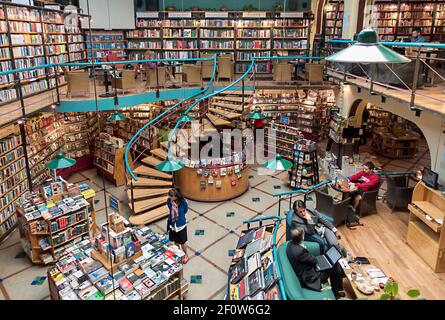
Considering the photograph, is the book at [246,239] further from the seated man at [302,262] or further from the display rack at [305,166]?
the display rack at [305,166]

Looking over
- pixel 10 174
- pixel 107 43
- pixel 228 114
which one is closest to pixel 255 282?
pixel 10 174

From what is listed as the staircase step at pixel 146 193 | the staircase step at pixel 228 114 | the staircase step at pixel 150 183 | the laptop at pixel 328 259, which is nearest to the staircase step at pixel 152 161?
the staircase step at pixel 150 183

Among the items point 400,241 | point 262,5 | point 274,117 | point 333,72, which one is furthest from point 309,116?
point 400,241

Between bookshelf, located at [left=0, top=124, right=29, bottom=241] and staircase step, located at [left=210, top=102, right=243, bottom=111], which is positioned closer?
bookshelf, located at [left=0, top=124, right=29, bottom=241]

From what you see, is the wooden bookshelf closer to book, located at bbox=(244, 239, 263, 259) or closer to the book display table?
book, located at bbox=(244, 239, 263, 259)

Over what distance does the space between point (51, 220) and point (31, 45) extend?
17.8ft

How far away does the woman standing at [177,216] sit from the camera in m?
5.59

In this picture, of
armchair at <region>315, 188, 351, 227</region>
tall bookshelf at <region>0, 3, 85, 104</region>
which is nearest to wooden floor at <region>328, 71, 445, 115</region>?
armchair at <region>315, 188, 351, 227</region>

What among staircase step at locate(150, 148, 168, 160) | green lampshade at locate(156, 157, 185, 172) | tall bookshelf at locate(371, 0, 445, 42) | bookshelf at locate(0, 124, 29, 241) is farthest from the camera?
tall bookshelf at locate(371, 0, 445, 42)

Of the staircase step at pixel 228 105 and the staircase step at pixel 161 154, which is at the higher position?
the staircase step at pixel 228 105

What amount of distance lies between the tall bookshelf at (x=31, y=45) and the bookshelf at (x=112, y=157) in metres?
1.97

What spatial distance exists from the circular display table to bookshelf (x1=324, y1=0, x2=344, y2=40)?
751 centimetres

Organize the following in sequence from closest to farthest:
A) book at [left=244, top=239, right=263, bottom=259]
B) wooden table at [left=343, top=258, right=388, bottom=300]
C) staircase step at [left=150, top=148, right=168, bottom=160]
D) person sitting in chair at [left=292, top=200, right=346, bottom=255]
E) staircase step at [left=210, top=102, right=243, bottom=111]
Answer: wooden table at [left=343, top=258, right=388, bottom=300]
person sitting in chair at [left=292, top=200, right=346, bottom=255]
book at [left=244, top=239, right=263, bottom=259]
staircase step at [left=150, top=148, right=168, bottom=160]
staircase step at [left=210, top=102, right=243, bottom=111]

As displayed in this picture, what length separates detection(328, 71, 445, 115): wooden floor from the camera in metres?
5.31
